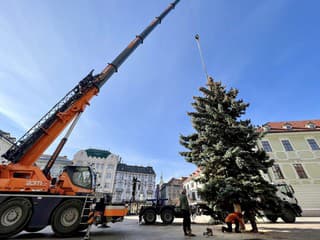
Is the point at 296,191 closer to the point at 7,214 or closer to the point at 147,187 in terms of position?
the point at 7,214

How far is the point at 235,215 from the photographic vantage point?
6203 mm

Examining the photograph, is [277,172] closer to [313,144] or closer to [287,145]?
[287,145]

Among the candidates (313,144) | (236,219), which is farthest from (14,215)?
(313,144)

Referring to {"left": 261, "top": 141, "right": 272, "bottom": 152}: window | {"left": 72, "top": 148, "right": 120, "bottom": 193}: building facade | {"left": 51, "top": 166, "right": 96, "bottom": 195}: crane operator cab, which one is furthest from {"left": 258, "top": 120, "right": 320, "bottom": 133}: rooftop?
{"left": 72, "top": 148, "right": 120, "bottom": 193}: building facade

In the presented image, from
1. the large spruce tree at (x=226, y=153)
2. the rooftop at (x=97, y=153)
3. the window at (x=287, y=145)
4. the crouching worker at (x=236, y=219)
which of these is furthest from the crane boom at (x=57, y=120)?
the rooftop at (x=97, y=153)

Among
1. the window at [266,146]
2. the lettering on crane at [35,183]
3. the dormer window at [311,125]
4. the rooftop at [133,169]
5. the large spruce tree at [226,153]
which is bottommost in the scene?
the lettering on crane at [35,183]

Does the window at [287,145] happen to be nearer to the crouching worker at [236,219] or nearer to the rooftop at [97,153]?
the crouching worker at [236,219]

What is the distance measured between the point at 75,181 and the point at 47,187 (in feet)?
3.47

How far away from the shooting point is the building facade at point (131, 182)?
4853 cm

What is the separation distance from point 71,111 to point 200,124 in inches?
264

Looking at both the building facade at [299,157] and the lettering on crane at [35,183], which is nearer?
the lettering on crane at [35,183]

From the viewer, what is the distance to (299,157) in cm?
1781

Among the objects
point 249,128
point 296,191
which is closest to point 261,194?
point 249,128

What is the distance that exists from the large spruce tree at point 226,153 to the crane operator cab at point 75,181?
16.5ft
